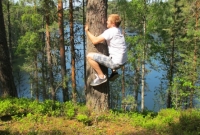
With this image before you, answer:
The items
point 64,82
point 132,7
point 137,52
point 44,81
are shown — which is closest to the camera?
point 64,82

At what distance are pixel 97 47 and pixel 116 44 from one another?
462 mm

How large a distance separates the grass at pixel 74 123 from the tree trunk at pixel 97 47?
23cm

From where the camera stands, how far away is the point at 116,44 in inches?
185

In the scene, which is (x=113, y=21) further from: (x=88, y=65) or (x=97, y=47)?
(x=88, y=65)

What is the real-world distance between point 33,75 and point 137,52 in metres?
17.7

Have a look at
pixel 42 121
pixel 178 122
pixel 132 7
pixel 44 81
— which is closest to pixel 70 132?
pixel 42 121

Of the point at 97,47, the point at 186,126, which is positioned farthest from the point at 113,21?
the point at 186,126

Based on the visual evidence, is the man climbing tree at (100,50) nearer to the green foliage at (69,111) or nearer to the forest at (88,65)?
the forest at (88,65)

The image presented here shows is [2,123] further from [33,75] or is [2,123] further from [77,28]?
[33,75]

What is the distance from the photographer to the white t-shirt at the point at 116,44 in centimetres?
462

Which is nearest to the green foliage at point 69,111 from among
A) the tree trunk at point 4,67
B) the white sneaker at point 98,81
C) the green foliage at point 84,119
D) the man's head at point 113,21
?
the green foliage at point 84,119

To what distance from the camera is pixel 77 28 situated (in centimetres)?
1554

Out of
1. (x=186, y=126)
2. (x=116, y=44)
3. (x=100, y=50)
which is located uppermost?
(x=116, y=44)

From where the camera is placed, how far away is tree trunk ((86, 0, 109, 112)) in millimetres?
4828
